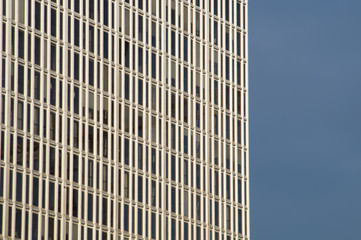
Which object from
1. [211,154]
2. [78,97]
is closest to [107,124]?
[78,97]

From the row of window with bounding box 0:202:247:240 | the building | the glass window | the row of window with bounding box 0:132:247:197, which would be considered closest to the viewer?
the row of window with bounding box 0:202:247:240

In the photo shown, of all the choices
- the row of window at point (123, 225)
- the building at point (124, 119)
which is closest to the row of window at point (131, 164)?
the building at point (124, 119)

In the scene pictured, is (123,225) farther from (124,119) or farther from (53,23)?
(53,23)

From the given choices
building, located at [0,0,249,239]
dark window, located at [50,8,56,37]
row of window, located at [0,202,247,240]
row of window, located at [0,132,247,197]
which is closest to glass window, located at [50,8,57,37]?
dark window, located at [50,8,56,37]

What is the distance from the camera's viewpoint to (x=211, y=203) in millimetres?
180000

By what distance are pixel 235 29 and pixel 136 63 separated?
18.9 metres

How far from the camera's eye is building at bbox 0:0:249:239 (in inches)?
6211

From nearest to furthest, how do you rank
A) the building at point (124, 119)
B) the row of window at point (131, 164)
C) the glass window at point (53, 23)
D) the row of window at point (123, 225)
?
the row of window at point (123, 225), the row of window at point (131, 164), the building at point (124, 119), the glass window at point (53, 23)

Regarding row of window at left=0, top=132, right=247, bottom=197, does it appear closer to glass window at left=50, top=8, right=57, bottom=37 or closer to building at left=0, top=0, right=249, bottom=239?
building at left=0, top=0, right=249, bottom=239

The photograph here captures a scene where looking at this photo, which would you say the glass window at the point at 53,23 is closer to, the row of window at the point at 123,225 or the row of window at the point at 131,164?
the row of window at the point at 131,164

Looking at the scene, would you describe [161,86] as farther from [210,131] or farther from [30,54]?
[30,54]

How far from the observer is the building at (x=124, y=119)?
15775 centimetres

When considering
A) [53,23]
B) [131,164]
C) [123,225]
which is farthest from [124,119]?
[53,23]

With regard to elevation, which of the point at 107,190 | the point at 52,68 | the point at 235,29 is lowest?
the point at 107,190
